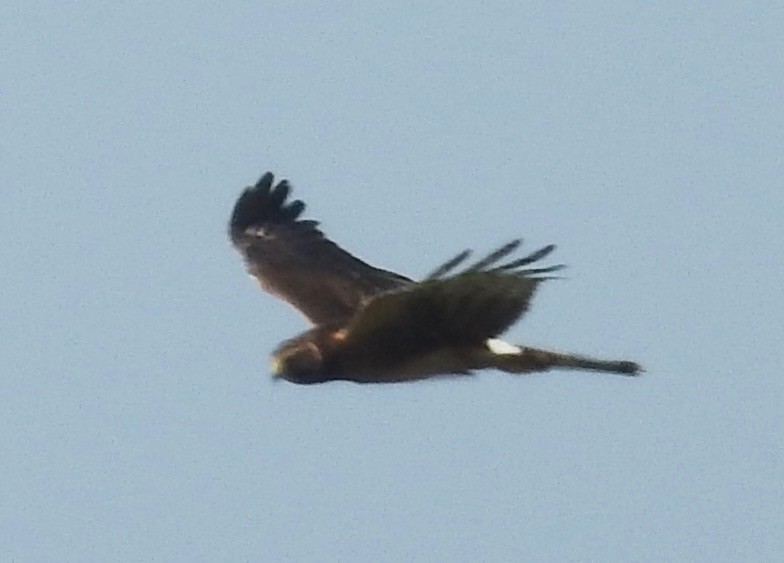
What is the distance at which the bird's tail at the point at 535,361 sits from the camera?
976cm

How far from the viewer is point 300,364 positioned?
9648 mm

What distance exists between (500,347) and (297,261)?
2.28 meters

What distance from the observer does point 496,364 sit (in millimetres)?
9750

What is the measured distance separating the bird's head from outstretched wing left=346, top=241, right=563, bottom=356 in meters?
0.23

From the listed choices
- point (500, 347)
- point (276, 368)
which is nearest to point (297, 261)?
point (276, 368)

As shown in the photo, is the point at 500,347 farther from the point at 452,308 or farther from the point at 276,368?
the point at 276,368

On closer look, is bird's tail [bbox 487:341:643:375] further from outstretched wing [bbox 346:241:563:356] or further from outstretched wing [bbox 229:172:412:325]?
outstretched wing [bbox 229:172:412:325]

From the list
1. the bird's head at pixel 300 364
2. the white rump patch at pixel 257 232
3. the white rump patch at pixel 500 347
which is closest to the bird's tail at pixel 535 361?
the white rump patch at pixel 500 347

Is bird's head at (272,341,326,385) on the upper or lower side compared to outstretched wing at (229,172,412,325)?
lower

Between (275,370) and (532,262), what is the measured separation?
1471mm

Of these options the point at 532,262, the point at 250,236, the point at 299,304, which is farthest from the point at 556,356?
the point at 250,236

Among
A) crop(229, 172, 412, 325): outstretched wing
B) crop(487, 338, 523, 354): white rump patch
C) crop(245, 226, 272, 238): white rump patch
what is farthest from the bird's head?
crop(245, 226, 272, 238): white rump patch

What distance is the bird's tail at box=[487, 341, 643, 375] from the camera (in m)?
9.76

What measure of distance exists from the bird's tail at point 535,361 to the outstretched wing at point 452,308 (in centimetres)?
24
